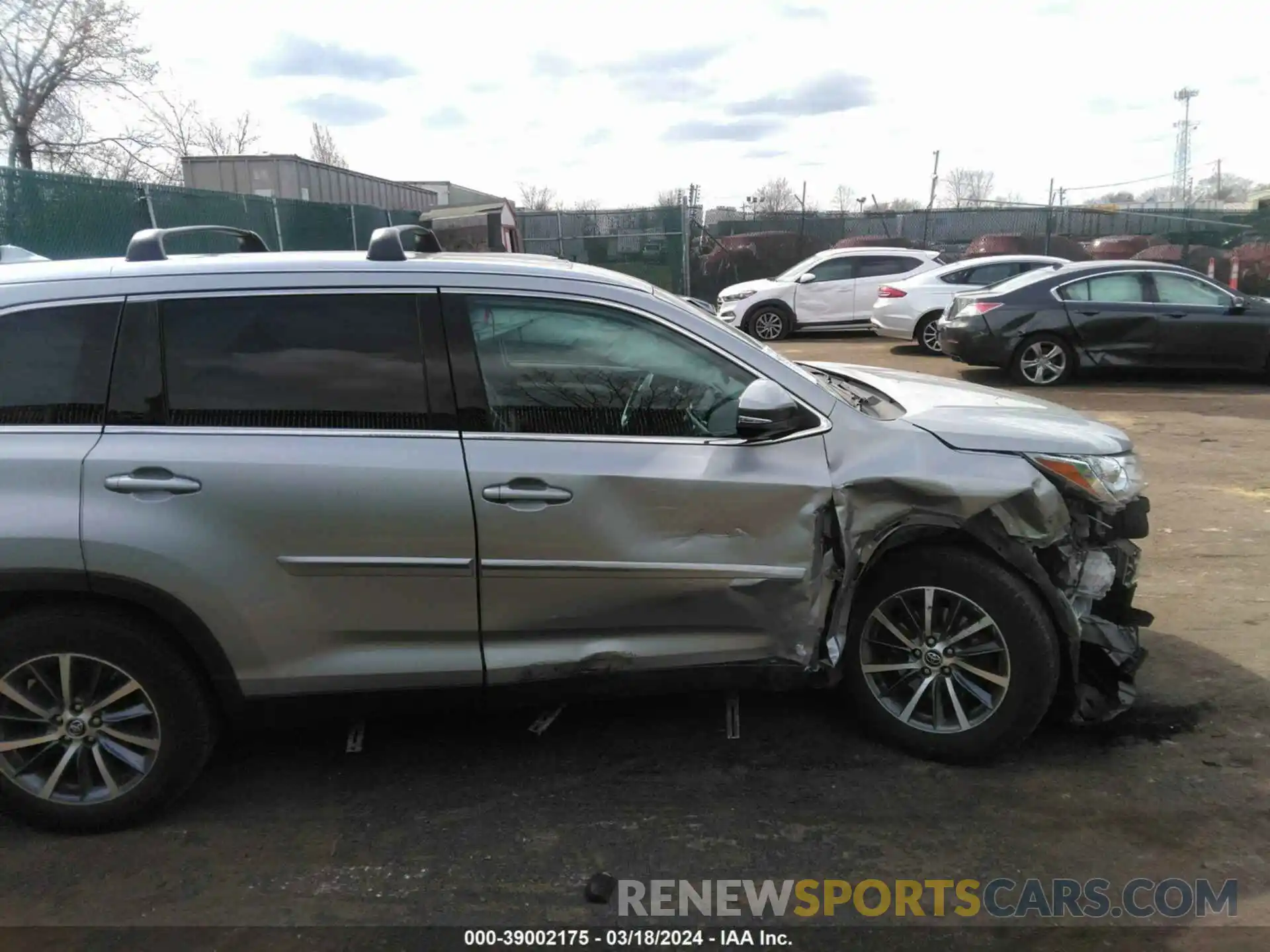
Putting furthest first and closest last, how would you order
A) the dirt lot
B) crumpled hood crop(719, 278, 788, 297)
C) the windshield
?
1. the windshield
2. crumpled hood crop(719, 278, 788, 297)
3. the dirt lot

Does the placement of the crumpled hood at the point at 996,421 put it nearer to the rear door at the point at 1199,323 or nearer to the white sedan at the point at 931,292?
the rear door at the point at 1199,323

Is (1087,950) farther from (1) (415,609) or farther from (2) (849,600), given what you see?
(1) (415,609)

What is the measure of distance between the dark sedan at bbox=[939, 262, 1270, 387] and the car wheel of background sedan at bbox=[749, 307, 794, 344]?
555cm

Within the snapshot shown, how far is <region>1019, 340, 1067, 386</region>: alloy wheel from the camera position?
11352mm

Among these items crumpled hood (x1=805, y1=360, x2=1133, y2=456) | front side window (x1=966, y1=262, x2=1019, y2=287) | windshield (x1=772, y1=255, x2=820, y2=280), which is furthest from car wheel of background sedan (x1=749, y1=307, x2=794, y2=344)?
crumpled hood (x1=805, y1=360, x2=1133, y2=456)

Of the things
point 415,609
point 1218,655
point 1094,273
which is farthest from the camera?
point 1094,273

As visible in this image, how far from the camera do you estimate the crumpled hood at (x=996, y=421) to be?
3.44 meters

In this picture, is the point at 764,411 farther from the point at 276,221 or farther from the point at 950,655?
the point at 276,221

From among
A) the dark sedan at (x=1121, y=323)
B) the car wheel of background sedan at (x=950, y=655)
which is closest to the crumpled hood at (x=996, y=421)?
the car wheel of background sedan at (x=950, y=655)

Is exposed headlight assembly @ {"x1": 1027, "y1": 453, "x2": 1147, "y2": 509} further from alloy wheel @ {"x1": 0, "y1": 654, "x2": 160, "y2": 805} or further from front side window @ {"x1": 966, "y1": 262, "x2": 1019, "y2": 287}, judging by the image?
front side window @ {"x1": 966, "y1": 262, "x2": 1019, "y2": 287}

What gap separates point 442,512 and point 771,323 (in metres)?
14.3

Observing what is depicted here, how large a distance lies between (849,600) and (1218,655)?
6.86 feet

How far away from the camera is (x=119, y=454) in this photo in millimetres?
3014

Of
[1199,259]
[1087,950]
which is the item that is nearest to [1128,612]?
[1087,950]
